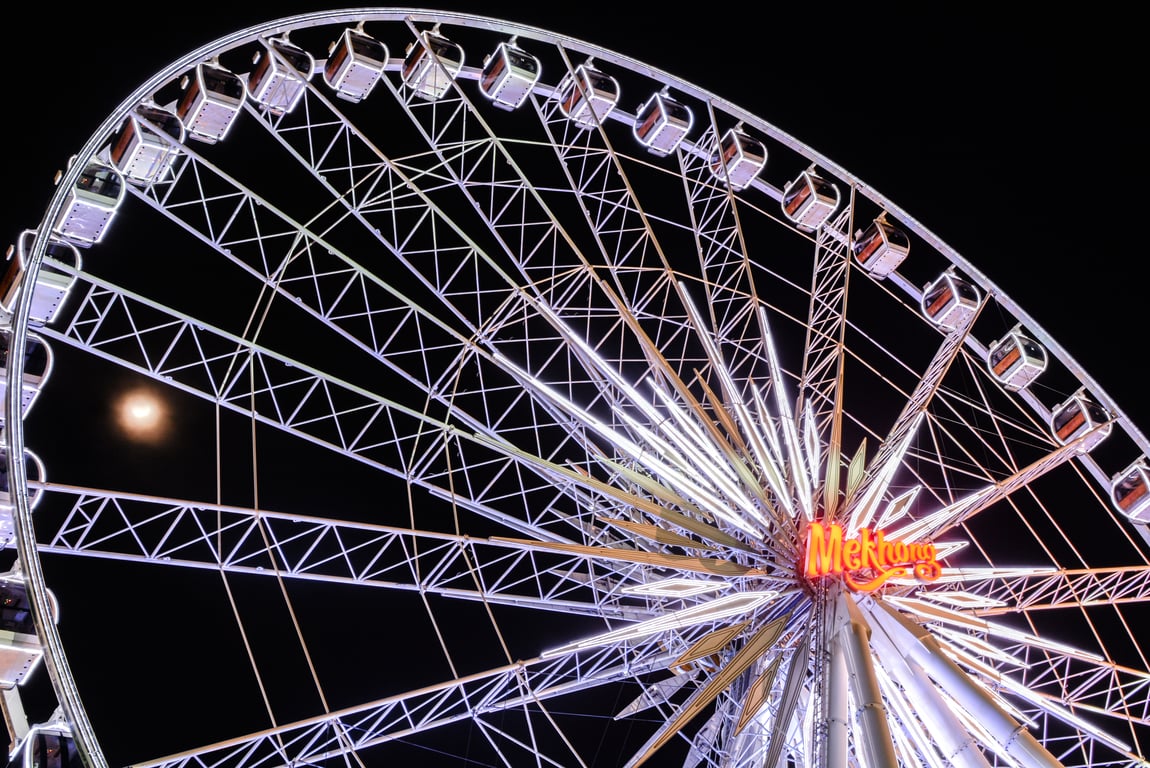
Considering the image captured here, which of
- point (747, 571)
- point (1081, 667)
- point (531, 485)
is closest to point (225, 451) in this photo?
point (531, 485)

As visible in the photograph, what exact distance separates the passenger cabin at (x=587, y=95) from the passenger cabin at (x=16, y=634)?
11.3 meters

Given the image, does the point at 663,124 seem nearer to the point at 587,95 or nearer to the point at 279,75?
the point at 587,95

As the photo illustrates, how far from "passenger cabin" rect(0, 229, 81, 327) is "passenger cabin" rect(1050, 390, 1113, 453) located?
14597 millimetres

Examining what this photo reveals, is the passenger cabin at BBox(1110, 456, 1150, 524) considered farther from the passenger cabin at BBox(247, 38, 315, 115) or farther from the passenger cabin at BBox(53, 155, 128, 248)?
the passenger cabin at BBox(53, 155, 128, 248)

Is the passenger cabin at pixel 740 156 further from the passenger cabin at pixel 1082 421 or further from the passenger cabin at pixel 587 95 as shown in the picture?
the passenger cabin at pixel 1082 421

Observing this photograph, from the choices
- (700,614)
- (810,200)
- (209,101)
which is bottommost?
(700,614)

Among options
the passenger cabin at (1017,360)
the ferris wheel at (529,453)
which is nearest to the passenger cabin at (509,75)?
the ferris wheel at (529,453)

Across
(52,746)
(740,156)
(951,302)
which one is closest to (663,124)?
(740,156)

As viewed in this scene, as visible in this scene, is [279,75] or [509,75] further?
[509,75]

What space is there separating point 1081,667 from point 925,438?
6.31 metres

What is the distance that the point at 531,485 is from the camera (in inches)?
1112

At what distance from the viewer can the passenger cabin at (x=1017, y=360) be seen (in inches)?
785

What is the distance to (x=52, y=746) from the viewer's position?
1056 centimetres

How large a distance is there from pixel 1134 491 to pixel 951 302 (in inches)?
163
